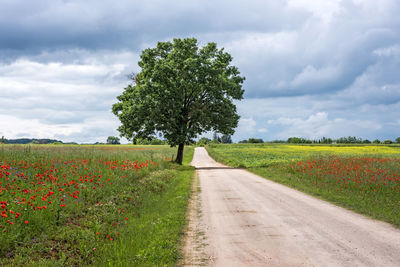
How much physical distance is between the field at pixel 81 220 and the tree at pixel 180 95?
1912 cm

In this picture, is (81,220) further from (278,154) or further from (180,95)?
(278,154)

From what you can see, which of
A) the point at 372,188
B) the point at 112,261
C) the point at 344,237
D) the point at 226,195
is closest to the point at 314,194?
the point at 372,188

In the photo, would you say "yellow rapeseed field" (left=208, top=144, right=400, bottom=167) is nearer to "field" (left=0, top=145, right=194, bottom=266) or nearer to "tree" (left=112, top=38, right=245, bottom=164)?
"tree" (left=112, top=38, right=245, bottom=164)

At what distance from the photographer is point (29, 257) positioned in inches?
225

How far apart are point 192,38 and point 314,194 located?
25440 millimetres

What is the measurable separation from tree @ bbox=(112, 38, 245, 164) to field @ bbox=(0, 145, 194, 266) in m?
19.1

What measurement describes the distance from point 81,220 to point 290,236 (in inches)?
232

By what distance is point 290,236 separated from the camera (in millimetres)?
7629

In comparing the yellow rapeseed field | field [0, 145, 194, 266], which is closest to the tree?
the yellow rapeseed field

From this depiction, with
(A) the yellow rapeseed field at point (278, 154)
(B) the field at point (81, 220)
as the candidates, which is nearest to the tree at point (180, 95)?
(A) the yellow rapeseed field at point (278, 154)

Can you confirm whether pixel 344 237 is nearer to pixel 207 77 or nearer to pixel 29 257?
pixel 29 257

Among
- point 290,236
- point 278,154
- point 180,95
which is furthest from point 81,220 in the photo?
point 278,154

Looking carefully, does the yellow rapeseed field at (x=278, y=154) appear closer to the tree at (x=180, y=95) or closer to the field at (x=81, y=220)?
the tree at (x=180, y=95)

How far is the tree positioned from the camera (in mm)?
31641
